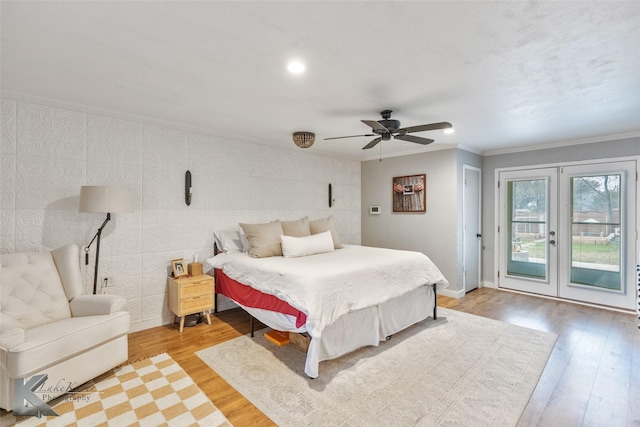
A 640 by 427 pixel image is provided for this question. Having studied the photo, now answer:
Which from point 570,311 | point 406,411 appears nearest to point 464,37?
point 406,411

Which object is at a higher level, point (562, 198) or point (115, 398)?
point (562, 198)

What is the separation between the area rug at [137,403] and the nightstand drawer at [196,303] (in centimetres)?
85

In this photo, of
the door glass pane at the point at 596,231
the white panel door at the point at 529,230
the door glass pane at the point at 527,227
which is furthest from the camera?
the door glass pane at the point at 527,227

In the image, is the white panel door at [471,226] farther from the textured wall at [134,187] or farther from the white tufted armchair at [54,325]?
the white tufted armchair at [54,325]

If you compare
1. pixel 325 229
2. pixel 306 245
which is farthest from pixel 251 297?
pixel 325 229

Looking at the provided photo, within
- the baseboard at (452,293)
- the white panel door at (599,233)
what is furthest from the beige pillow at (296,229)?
the white panel door at (599,233)

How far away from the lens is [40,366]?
6.55 ft

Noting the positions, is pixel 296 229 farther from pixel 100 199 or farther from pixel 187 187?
pixel 100 199

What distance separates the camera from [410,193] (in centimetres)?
527

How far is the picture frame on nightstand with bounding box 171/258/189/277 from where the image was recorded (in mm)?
3588

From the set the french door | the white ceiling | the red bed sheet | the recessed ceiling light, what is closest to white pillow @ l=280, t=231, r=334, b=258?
the red bed sheet

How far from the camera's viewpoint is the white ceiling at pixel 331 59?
1573 mm

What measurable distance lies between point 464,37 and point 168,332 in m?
3.89

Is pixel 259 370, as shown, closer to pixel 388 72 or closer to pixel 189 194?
pixel 189 194
